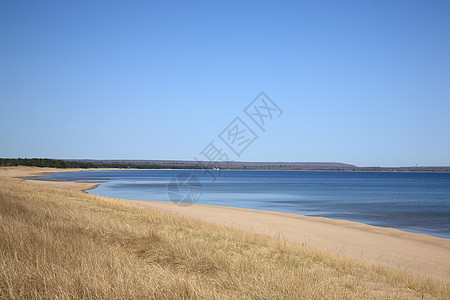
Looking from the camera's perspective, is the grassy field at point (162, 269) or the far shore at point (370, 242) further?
the far shore at point (370, 242)

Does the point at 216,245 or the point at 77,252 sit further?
the point at 216,245

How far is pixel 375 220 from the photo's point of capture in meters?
25.8

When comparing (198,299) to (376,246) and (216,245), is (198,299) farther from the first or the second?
(376,246)

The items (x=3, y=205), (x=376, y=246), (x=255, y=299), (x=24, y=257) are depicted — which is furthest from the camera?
(x=376, y=246)

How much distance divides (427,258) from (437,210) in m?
22.3

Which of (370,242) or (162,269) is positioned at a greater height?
(162,269)

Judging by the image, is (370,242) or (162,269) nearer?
(162,269)

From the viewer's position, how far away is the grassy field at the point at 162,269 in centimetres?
510

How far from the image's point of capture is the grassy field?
16.7ft

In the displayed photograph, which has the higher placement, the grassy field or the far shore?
the grassy field

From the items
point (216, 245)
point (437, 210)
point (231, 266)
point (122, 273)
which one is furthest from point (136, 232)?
point (437, 210)

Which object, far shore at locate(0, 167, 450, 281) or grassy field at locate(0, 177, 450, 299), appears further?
far shore at locate(0, 167, 450, 281)

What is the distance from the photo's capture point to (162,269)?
21.1 feet

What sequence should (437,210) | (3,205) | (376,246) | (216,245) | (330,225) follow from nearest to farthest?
(216,245)
(3,205)
(376,246)
(330,225)
(437,210)
